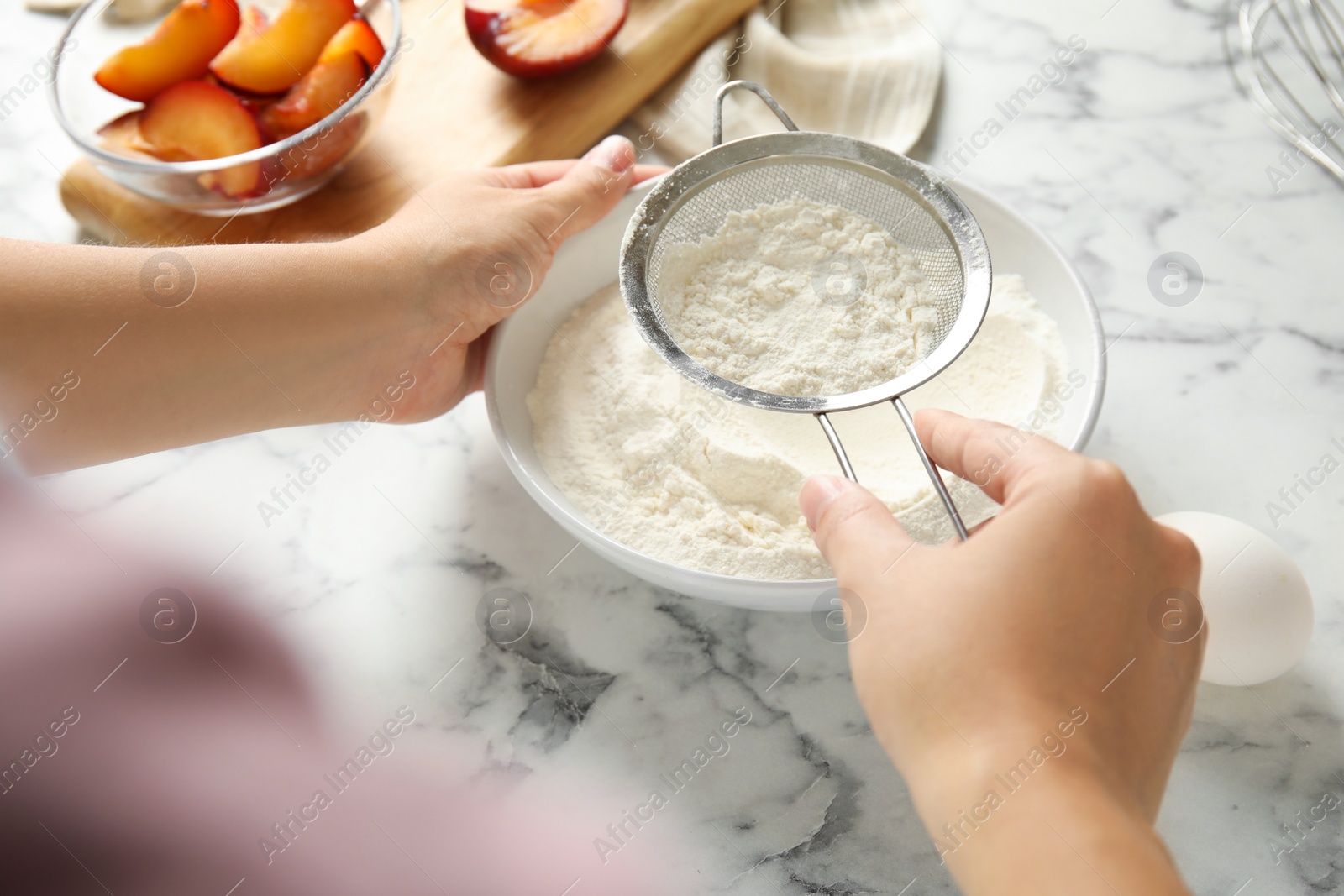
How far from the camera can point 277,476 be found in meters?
0.97

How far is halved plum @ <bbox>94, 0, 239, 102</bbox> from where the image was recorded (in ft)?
3.37

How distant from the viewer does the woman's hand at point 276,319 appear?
75 cm

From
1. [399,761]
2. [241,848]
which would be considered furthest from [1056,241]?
[241,848]

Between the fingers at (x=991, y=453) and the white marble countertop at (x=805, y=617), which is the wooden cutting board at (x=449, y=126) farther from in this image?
the fingers at (x=991, y=453)

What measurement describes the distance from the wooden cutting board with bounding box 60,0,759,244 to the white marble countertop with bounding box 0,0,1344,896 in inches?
5.3

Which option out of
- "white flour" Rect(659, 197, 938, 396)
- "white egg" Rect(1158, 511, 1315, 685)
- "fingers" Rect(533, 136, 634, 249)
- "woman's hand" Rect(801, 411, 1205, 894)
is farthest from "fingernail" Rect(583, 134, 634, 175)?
"white egg" Rect(1158, 511, 1315, 685)

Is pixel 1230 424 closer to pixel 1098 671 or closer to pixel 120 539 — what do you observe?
pixel 1098 671

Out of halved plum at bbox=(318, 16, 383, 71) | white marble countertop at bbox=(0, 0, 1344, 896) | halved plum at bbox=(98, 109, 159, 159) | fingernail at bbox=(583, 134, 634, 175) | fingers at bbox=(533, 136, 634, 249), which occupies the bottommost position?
white marble countertop at bbox=(0, 0, 1344, 896)

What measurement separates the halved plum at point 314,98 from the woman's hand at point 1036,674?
80 centimetres

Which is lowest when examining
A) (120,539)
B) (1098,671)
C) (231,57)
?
(120,539)

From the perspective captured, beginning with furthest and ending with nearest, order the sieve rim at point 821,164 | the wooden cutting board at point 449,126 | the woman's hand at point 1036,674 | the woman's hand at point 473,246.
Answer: the wooden cutting board at point 449,126, the woman's hand at point 473,246, the sieve rim at point 821,164, the woman's hand at point 1036,674

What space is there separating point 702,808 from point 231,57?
37.4 inches

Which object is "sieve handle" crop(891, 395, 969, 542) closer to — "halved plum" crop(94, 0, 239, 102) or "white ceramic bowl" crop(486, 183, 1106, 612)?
"white ceramic bowl" crop(486, 183, 1106, 612)

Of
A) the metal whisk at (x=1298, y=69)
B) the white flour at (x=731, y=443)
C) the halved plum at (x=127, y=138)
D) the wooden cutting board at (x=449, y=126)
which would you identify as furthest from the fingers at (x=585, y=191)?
the metal whisk at (x=1298, y=69)
